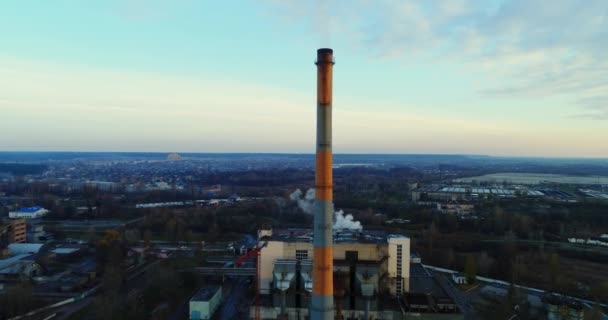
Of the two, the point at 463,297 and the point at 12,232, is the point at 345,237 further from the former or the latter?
the point at 12,232

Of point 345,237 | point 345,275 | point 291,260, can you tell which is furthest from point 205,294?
point 345,237

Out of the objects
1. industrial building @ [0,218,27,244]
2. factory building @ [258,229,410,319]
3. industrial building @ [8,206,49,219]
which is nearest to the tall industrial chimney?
factory building @ [258,229,410,319]

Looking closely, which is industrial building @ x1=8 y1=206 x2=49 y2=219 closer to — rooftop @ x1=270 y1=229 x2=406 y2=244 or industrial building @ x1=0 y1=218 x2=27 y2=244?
industrial building @ x1=0 y1=218 x2=27 y2=244

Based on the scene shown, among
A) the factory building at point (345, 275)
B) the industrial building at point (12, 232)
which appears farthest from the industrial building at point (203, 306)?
the industrial building at point (12, 232)

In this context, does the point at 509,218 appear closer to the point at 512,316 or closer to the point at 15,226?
the point at 512,316

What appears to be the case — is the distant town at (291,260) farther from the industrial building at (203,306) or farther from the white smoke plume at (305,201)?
the white smoke plume at (305,201)
